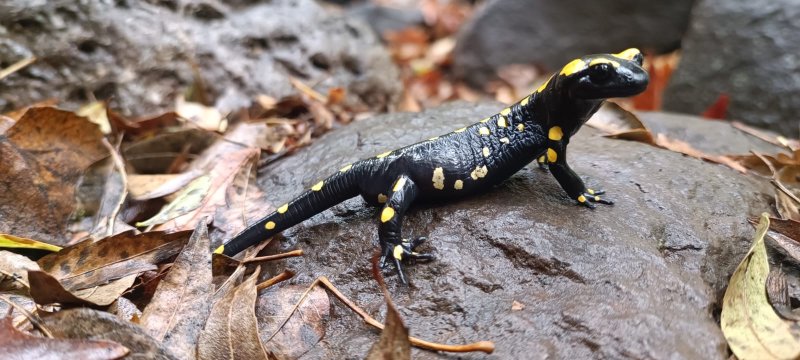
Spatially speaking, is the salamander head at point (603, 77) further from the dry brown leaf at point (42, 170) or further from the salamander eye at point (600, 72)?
the dry brown leaf at point (42, 170)

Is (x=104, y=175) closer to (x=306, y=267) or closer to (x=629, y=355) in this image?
(x=306, y=267)

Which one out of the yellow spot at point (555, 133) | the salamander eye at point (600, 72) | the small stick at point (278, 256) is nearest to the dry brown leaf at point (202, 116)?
the small stick at point (278, 256)

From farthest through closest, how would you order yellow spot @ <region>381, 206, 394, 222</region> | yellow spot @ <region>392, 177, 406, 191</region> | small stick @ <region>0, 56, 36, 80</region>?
1. small stick @ <region>0, 56, 36, 80</region>
2. yellow spot @ <region>392, 177, 406, 191</region>
3. yellow spot @ <region>381, 206, 394, 222</region>

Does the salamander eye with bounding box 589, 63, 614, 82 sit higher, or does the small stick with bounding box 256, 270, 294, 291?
the salamander eye with bounding box 589, 63, 614, 82

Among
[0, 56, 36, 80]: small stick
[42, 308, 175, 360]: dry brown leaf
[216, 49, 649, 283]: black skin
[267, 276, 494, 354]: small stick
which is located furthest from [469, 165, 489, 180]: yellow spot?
[0, 56, 36, 80]: small stick

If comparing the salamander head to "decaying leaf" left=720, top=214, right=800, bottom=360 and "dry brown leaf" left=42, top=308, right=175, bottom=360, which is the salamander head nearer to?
"decaying leaf" left=720, top=214, right=800, bottom=360

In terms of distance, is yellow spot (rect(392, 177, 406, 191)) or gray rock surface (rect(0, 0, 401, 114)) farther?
gray rock surface (rect(0, 0, 401, 114))
